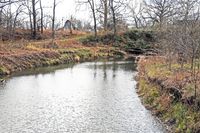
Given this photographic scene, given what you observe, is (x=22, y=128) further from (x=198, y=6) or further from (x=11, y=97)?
(x=198, y=6)

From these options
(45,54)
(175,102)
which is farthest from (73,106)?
(45,54)

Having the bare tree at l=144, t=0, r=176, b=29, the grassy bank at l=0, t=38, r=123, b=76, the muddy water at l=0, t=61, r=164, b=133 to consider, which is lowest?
the muddy water at l=0, t=61, r=164, b=133

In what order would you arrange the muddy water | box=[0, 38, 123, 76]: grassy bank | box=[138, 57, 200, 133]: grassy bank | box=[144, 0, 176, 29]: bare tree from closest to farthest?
box=[138, 57, 200, 133]: grassy bank < the muddy water < box=[0, 38, 123, 76]: grassy bank < box=[144, 0, 176, 29]: bare tree

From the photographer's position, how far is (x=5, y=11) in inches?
2372

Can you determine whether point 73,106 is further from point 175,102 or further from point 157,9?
point 157,9

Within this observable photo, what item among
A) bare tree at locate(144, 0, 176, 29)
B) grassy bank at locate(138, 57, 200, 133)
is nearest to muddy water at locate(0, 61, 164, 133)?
grassy bank at locate(138, 57, 200, 133)

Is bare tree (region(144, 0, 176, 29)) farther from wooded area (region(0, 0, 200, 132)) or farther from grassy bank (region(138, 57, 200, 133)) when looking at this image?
grassy bank (region(138, 57, 200, 133))

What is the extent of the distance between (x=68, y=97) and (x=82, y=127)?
22.3ft

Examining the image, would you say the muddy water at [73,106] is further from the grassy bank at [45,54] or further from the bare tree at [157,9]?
the bare tree at [157,9]

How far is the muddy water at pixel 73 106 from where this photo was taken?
15.8 m

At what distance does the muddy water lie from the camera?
1579cm

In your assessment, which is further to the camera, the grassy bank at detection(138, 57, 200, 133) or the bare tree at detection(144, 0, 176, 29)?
the bare tree at detection(144, 0, 176, 29)

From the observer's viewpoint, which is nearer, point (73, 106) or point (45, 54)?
point (73, 106)

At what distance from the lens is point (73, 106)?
1989 cm
